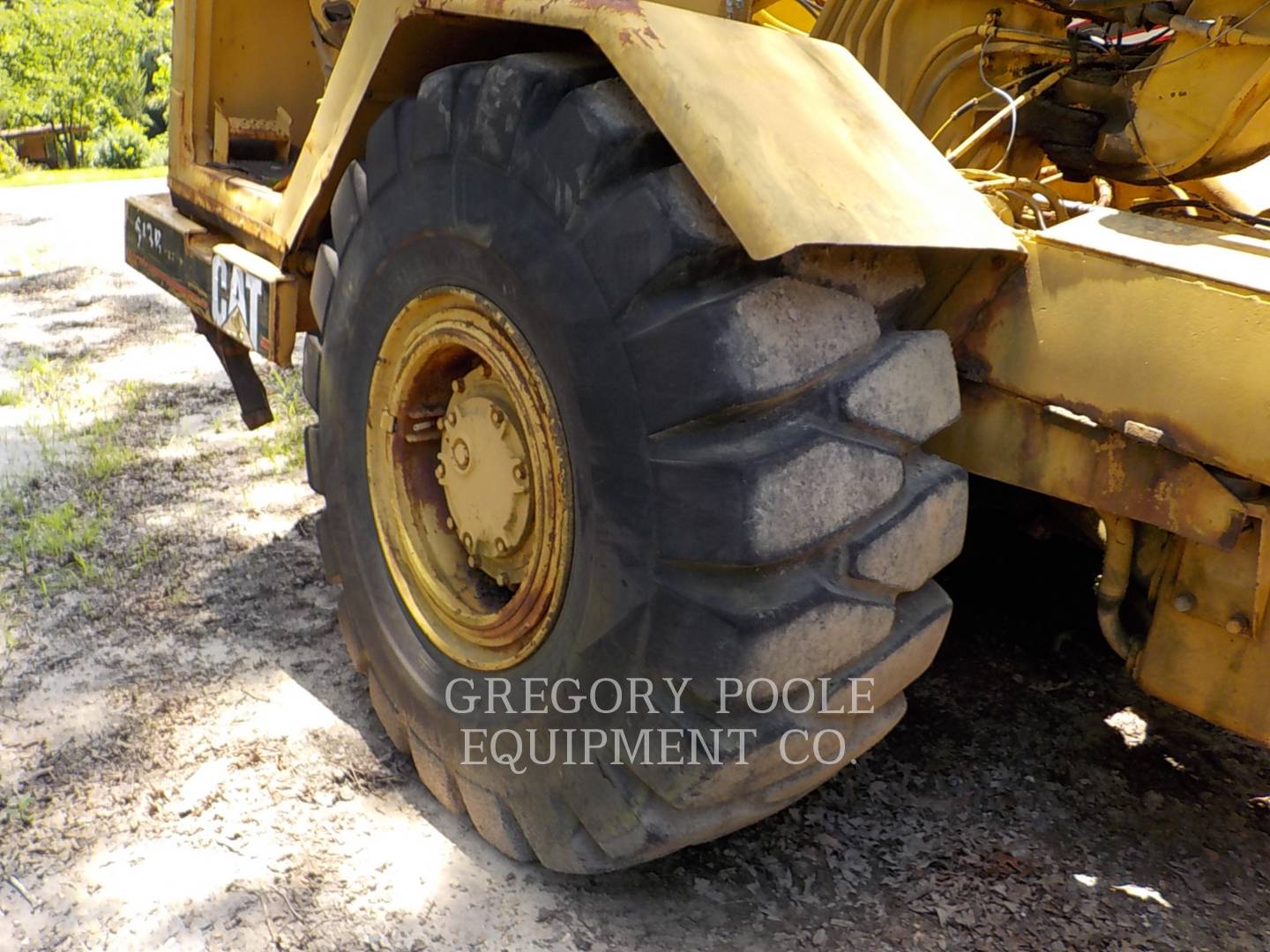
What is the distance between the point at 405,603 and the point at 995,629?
1.54m

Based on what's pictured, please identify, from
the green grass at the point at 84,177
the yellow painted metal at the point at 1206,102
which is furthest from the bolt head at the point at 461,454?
the green grass at the point at 84,177

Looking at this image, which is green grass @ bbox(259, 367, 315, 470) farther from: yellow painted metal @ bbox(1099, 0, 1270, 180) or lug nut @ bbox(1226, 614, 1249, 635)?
lug nut @ bbox(1226, 614, 1249, 635)

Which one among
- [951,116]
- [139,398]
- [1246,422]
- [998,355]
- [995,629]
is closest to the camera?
[1246,422]

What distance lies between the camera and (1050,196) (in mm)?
1926

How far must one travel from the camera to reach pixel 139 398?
475 centimetres

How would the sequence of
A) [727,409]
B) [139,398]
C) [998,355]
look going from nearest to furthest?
1. [727,409]
2. [998,355]
3. [139,398]

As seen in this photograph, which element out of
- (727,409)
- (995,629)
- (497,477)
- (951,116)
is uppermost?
(951,116)

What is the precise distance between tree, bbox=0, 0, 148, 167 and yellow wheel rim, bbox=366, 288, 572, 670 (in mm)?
22499

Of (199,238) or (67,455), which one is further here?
(67,455)

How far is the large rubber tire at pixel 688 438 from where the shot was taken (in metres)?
1.59

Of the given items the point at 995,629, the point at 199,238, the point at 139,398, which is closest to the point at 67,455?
the point at 139,398

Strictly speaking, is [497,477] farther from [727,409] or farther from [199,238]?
[199,238]

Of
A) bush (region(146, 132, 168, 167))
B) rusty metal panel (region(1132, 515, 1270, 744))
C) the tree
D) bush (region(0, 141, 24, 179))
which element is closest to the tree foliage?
the tree

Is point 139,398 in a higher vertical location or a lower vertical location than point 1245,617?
lower
